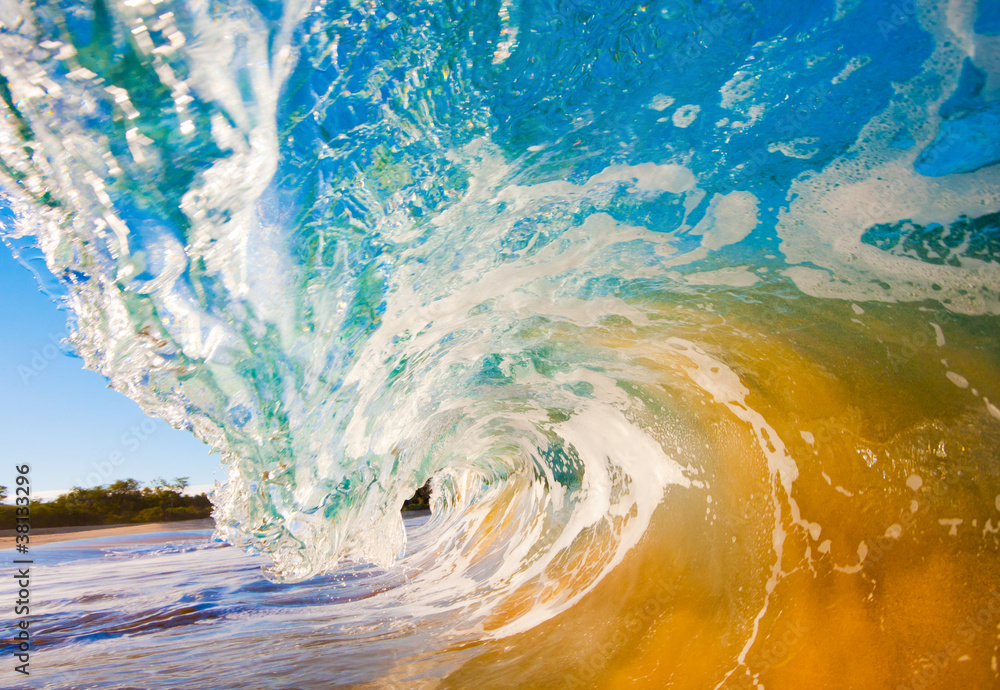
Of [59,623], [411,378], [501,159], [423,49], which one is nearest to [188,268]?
[423,49]

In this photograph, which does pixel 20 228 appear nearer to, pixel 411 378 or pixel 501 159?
pixel 501 159

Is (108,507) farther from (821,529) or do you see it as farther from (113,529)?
(821,529)

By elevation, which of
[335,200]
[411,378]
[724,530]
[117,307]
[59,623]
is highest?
[335,200]

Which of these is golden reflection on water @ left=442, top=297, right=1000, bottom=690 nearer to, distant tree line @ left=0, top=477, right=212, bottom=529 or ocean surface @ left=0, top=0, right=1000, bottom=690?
ocean surface @ left=0, top=0, right=1000, bottom=690

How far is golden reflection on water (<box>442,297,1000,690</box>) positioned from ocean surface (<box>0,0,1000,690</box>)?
0.06 ft

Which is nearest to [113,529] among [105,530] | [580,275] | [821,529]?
[105,530]

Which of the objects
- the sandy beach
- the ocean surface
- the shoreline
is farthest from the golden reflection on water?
the sandy beach

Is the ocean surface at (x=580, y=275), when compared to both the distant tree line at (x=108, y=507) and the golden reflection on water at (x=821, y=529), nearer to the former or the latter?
the golden reflection on water at (x=821, y=529)

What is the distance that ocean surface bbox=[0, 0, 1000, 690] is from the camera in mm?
1912

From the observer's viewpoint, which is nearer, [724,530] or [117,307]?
[117,307]

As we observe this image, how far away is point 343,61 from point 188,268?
3.83 ft

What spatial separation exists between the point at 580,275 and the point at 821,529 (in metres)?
2.29

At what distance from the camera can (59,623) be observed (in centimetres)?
555

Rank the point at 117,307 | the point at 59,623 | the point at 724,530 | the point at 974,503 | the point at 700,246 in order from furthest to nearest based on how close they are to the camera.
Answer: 1. the point at 59,623
2. the point at 724,530
3. the point at 700,246
4. the point at 974,503
5. the point at 117,307
